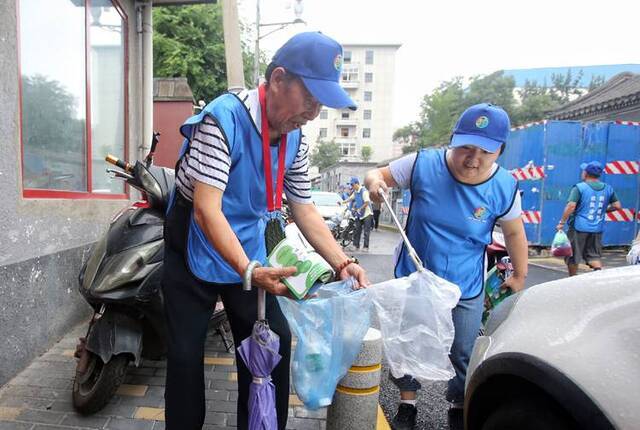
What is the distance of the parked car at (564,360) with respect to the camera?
1149 mm

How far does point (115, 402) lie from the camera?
8.66ft

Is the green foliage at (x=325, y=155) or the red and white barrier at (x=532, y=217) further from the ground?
the green foliage at (x=325, y=155)

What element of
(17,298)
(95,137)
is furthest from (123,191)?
(17,298)

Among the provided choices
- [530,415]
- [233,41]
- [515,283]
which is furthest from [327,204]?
[530,415]

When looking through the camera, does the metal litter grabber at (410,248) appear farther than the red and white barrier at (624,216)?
No

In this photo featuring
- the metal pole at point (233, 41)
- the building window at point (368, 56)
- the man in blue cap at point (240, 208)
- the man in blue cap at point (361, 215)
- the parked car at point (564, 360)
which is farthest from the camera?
the building window at point (368, 56)

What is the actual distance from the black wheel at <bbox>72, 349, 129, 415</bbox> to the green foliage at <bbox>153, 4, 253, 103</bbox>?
9.14 meters

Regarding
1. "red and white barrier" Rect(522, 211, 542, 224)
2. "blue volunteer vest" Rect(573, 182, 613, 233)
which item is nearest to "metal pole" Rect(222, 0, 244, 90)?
"blue volunteer vest" Rect(573, 182, 613, 233)

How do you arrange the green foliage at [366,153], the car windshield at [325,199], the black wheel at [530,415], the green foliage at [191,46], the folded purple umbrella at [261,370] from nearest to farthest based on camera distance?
the black wheel at [530,415] → the folded purple umbrella at [261,370] → the green foliage at [191,46] → the car windshield at [325,199] → the green foliage at [366,153]

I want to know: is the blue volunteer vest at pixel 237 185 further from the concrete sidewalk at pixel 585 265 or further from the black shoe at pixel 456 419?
the concrete sidewalk at pixel 585 265

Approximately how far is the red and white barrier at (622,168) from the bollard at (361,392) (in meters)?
9.60

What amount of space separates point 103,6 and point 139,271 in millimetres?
3434

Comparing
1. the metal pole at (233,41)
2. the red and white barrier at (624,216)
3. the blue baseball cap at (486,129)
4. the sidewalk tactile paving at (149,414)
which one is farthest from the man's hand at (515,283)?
the red and white barrier at (624,216)

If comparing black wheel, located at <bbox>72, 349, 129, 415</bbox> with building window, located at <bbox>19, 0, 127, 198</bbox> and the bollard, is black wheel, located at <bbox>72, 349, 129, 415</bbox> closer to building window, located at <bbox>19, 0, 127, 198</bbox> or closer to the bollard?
the bollard
